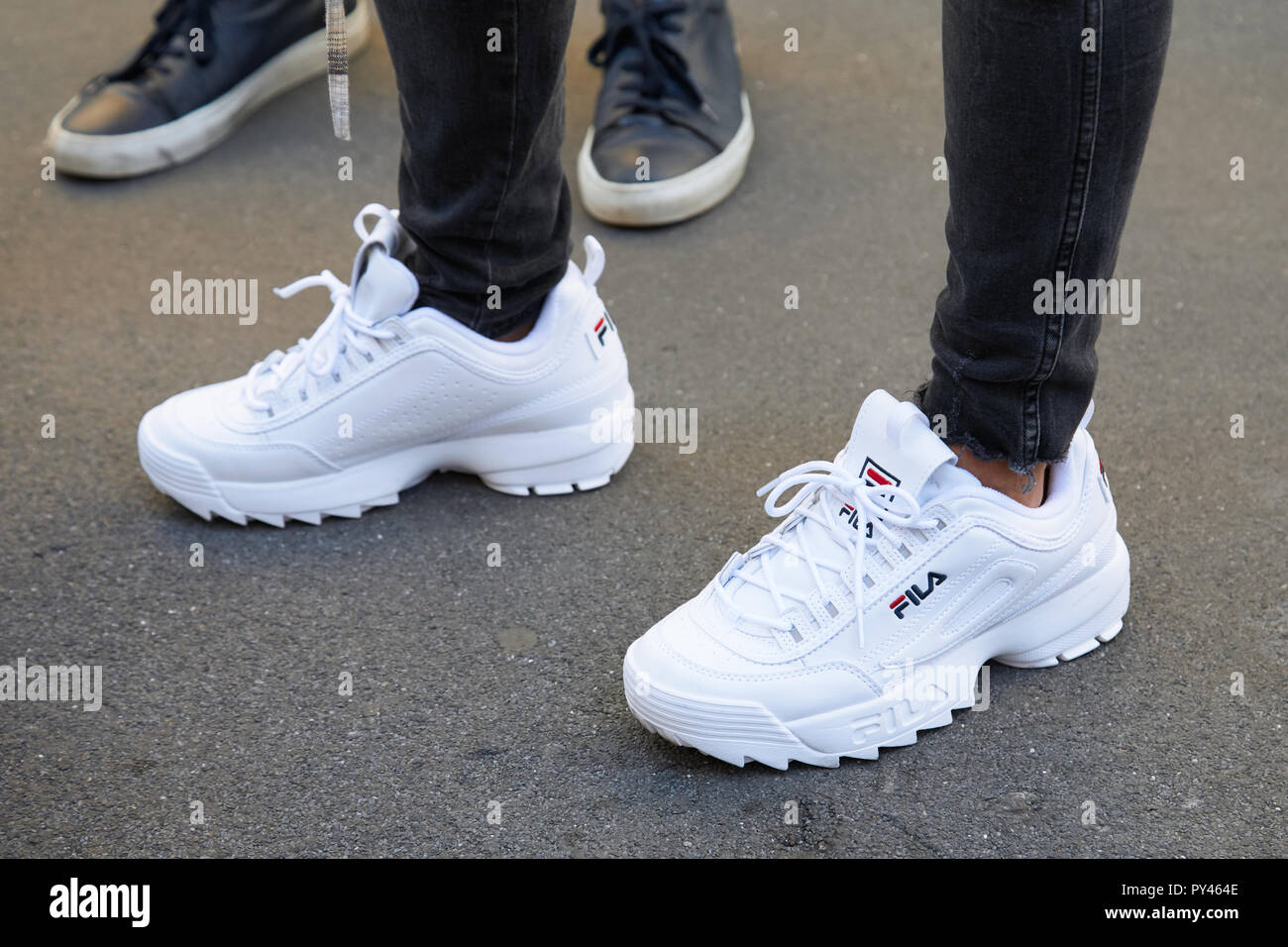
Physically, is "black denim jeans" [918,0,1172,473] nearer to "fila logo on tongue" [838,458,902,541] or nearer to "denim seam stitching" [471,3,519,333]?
"fila logo on tongue" [838,458,902,541]

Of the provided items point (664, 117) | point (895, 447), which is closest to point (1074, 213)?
point (895, 447)

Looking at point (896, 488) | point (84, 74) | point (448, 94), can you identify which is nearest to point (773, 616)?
point (896, 488)

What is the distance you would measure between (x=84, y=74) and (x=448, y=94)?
1.24 metres

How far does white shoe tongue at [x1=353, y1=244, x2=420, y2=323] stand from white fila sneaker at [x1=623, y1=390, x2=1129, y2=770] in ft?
1.19

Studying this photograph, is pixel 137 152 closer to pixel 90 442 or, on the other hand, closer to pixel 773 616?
pixel 90 442

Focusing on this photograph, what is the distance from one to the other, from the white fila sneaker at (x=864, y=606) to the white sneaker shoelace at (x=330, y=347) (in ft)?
1.23

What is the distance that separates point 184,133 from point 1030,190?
1333mm

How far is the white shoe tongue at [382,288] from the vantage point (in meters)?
1.00

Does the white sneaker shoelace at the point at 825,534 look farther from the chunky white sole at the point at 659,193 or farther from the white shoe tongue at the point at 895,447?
the chunky white sole at the point at 659,193

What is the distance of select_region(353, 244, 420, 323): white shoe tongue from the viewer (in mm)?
995

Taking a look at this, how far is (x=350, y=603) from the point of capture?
983mm

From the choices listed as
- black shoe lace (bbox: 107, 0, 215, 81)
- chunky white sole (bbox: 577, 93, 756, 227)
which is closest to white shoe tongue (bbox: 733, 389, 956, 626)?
chunky white sole (bbox: 577, 93, 756, 227)

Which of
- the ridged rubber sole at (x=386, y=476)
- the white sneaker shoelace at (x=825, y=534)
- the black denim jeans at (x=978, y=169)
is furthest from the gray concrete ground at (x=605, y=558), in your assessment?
the black denim jeans at (x=978, y=169)

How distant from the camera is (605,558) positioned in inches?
40.7
